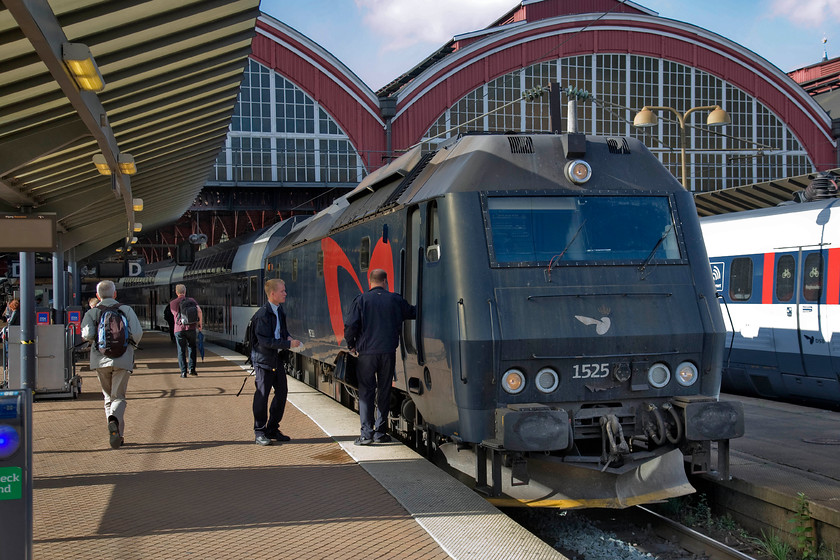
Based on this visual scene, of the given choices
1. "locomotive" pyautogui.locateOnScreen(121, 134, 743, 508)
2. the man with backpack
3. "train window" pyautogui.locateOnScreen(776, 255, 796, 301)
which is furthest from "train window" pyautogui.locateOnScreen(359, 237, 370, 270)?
"train window" pyautogui.locateOnScreen(776, 255, 796, 301)

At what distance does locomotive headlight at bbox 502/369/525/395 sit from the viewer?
21.7 feet

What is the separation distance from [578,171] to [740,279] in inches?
308

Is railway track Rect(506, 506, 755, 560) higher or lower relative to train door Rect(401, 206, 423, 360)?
lower

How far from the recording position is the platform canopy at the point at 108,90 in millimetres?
7363

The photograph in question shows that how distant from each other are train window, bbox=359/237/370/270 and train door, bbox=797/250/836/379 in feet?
22.4

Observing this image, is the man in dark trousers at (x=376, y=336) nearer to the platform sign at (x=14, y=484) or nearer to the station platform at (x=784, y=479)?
the station platform at (x=784, y=479)

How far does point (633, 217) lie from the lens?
732 cm

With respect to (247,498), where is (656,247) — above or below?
above

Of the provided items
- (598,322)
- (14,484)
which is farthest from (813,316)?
(14,484)

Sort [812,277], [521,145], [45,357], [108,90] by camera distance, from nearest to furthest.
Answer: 1. [521,145]
2. [108,90]
3. [812,277]
4. [45,357]

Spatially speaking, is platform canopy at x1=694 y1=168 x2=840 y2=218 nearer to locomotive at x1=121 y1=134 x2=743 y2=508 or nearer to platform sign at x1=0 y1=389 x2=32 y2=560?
locomotive at x1=121 y1=134 x2=743 y2=508

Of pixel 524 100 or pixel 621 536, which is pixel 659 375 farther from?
pixel 524 100

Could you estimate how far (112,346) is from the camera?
872cm

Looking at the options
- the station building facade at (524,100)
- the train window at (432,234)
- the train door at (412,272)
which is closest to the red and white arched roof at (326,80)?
the station building facade at (524,100)
